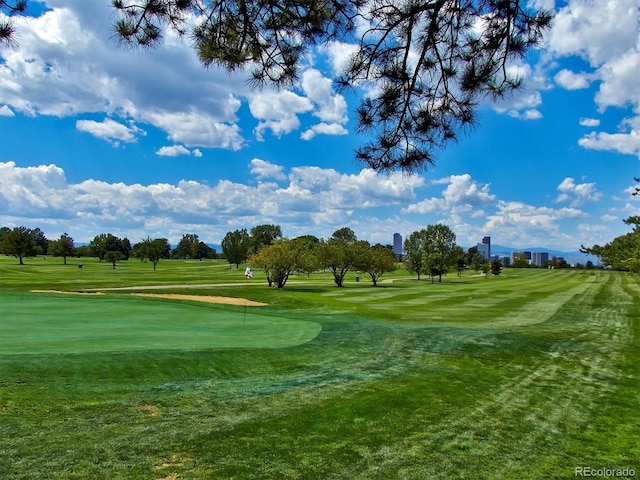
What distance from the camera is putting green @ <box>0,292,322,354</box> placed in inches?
353

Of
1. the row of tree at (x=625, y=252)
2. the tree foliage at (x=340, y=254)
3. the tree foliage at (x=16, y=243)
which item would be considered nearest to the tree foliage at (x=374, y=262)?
the tree foliage at (x=340, y=254)

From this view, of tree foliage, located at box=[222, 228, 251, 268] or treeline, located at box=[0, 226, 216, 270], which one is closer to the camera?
treeline, located at box=[0, 226, 216, 270]

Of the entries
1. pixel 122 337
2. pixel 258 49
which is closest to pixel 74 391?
pixel 122 337

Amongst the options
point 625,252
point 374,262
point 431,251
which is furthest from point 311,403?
point 431,251

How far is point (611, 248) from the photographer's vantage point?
2706 cm

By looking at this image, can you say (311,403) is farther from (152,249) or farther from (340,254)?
(152,249)

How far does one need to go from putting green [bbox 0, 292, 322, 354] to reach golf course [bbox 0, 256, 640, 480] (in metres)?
0.12

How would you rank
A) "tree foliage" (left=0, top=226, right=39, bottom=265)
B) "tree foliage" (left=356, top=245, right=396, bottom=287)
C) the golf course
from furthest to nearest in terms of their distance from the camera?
1. "tree foliage" (left=0, top=226, right=39, bottom=265)
2. "tree foliage" (left=356, top=245, right=396, bottom=287)
3. the golf course

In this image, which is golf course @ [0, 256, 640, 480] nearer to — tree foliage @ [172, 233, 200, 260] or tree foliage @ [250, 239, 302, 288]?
tree foliage @ [250, 239, 302, 288]

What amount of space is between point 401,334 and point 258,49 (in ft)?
26.1

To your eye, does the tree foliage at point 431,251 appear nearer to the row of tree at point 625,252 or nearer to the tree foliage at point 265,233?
the row of tree at point 625,252

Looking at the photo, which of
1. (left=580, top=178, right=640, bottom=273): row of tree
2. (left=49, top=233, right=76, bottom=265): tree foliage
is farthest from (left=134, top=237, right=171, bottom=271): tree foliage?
(left=580, top=178, right=640, bottom=273): row of tree

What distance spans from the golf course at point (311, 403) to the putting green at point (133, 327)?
4.6 inches

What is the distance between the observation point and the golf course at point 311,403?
4.16 meters
